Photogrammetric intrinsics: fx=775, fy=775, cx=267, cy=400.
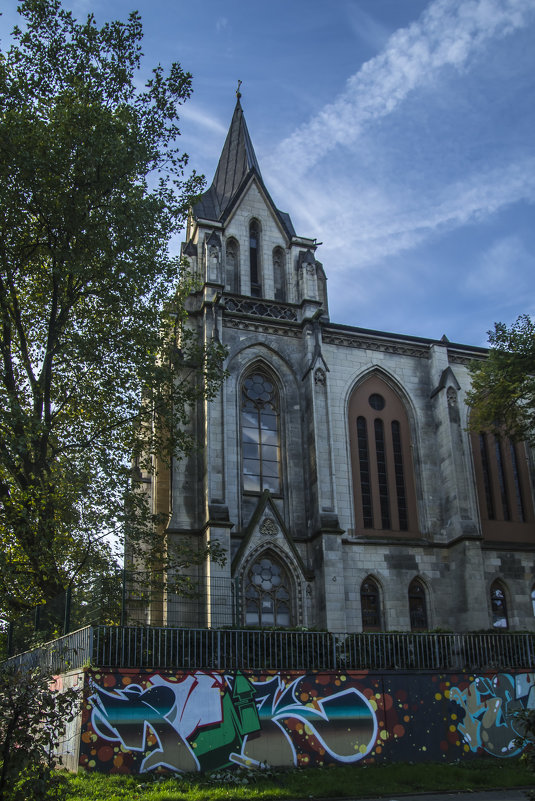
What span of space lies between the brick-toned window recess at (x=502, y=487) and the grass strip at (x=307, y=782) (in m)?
13.1

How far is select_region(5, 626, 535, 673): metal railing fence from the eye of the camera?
48.5 feet

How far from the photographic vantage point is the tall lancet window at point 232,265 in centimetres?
2994

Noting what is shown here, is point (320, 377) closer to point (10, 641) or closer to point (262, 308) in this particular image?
point (262, 308)

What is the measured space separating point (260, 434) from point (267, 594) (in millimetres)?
5595

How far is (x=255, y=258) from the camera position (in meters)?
31.2

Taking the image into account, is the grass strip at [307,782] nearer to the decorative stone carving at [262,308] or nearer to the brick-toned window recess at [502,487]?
the brick-toned window recess at [502,487]

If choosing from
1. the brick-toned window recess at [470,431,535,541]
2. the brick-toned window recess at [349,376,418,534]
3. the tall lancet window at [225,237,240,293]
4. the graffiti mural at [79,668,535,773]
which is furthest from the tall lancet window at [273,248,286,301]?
the graffiti mural at [79,668,535,773]

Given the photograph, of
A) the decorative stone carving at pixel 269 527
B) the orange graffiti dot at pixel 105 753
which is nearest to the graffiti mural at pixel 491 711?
the orange graffiti dot at pixel 105 753

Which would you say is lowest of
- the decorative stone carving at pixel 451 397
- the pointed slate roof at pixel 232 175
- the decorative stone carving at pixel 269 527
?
the decorative stone carving at pixel 269 527

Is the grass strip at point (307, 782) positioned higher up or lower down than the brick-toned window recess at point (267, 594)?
lower down

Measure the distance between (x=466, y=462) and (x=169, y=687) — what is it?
17081 mm

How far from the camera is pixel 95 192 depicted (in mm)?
18531

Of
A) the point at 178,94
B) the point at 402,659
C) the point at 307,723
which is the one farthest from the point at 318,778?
the point at 178,94

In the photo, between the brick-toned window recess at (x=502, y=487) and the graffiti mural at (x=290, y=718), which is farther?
the brick-toned window recess at (x=502, y=487)
